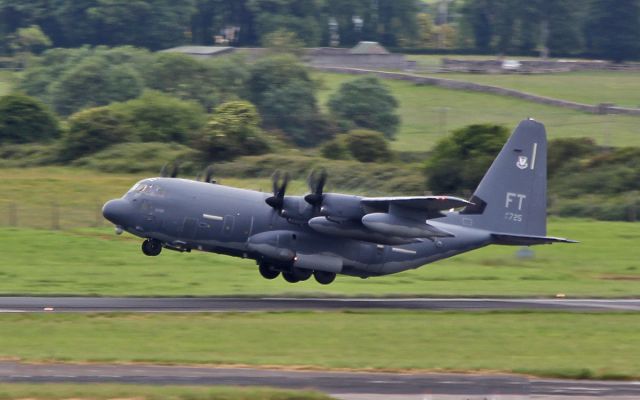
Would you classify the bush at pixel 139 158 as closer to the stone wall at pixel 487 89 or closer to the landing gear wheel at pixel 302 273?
the landing gear wheel at pixel 302 273

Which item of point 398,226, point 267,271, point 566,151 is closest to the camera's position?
point 398,226

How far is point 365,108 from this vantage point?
104 metres

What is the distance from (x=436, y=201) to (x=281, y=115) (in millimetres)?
65519

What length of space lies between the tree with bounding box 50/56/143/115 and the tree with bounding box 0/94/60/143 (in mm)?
17246

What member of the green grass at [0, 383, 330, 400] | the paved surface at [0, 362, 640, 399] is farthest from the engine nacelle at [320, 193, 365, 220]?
the green grass at [0, 383, 330, 400]

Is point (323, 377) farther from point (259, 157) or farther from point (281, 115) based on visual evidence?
point (281, 115)

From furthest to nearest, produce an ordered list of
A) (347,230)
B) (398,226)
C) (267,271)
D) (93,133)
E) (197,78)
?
(197,78)
(93,133)
(267,271)
(347,230)
(398,226)

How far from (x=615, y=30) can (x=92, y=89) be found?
3318 inches

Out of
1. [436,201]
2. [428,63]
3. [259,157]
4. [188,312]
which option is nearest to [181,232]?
[188,312]

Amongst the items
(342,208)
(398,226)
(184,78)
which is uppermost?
(342,208)

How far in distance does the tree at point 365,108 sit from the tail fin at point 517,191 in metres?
59.6

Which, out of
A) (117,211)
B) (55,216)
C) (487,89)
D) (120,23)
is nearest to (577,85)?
(487,89)

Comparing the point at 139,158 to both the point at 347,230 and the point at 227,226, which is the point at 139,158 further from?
the point at 347,230

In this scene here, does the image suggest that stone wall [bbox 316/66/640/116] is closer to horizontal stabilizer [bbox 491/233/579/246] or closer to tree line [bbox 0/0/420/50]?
tree line [bbox 0/0/420/50]
